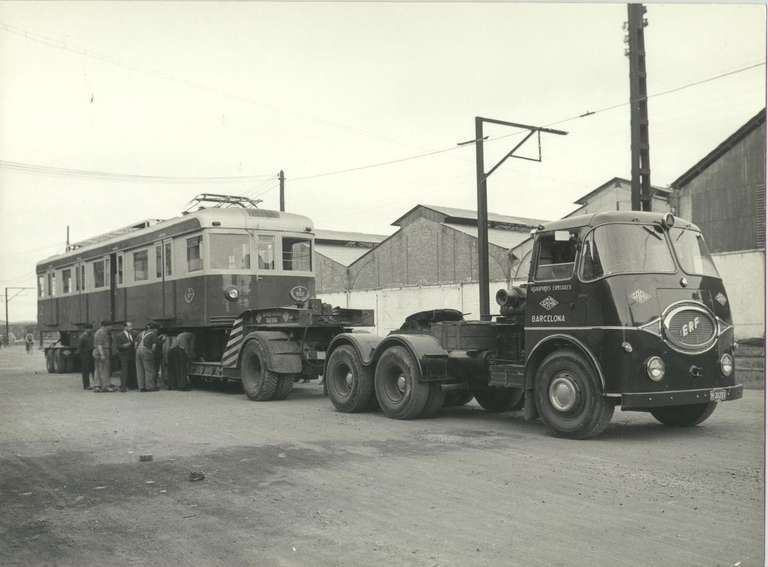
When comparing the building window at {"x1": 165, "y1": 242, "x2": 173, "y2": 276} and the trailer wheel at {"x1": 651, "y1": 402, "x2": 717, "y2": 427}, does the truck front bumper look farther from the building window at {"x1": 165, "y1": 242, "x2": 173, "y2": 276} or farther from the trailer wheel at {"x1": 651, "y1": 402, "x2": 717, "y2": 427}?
the building window at {"x1": 165, "y1": 242, "x2": 173, "y2": 276}

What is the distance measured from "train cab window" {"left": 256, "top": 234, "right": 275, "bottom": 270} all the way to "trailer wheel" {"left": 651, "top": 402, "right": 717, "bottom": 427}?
8.95m

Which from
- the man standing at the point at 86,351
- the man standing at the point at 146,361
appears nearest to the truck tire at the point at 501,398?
the man standing at the point at 146,361

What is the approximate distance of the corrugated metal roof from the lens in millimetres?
34344

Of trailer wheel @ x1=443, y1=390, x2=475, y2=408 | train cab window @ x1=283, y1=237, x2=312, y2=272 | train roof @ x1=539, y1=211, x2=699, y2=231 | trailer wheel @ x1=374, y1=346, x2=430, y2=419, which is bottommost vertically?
trailer wheel @ x1=443, y1=390, x2=475, y2=408

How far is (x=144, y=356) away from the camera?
1620 cm

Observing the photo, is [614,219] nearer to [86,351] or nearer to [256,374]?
[256,374]

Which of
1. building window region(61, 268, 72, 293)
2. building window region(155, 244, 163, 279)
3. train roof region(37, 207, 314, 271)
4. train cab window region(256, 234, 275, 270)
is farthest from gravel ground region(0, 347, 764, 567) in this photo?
building window region(61, 268, 72, 293)

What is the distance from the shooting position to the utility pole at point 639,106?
13.7 metres

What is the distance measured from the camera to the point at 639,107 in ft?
45.5

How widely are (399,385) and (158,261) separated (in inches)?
340

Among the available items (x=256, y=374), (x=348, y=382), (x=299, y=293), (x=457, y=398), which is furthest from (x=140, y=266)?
(x=457, y=398)

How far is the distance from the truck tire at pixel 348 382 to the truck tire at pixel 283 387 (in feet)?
5.52

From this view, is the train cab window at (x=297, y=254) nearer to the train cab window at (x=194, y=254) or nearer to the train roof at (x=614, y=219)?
the train cab window at (x=194, y=254)

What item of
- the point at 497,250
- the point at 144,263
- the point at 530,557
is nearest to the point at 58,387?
the point at 144,263
